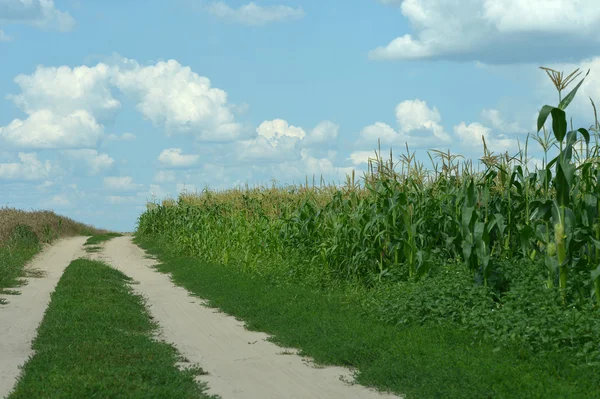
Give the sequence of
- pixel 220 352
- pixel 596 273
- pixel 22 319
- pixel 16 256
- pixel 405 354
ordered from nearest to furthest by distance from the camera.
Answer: pixel 405 354 → pixel 596 273 → pixel 220 352 → pixel 22 319 → pixel 16 256

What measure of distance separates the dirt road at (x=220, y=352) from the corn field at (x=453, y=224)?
124 inches

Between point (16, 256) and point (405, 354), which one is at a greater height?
point (16, 256)

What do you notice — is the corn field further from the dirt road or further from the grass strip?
the grass strip

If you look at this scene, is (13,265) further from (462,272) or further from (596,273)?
(596,273)

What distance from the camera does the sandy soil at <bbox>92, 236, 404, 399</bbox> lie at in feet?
25.1

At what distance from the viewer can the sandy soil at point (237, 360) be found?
764cm

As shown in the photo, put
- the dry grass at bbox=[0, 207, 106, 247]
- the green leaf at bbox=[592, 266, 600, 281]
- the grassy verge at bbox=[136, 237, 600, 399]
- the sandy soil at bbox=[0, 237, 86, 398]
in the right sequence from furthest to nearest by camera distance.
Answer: the dry grass at bbox=[0, 207, 106, 247] → the green leaf at bbox=[592, 266, 600, 281] → the sandy soil at bbox=[0, 237, 86, 398] → the grassy verge at bbox=[136, 237, 600, 399]

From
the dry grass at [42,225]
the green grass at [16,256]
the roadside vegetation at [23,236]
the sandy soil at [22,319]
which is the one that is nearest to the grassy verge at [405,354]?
the sandy soil at [22,319]

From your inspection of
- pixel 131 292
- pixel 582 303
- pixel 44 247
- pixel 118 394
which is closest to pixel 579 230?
pixel 582 303

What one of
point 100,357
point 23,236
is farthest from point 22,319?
point 23,236

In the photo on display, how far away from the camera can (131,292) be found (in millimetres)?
16188

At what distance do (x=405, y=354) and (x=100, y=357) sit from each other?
12.8ft

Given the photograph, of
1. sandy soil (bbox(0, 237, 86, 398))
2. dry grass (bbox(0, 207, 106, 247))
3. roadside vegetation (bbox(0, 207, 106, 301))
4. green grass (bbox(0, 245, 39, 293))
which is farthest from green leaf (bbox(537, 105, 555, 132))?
dry grass (bbox(0, 207, 106, 247))

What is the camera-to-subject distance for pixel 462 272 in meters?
11.2
